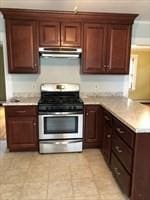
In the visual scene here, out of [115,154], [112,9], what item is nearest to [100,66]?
[112,9]

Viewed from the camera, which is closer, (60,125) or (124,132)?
(124,132)

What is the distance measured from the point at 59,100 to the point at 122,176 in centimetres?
181

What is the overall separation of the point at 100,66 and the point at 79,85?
0.61m

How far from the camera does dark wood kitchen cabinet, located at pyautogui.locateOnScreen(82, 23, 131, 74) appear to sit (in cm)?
351

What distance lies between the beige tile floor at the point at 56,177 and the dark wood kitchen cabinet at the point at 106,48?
5.27 ft

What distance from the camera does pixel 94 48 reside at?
356 cm

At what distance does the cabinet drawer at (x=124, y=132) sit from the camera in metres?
2.06

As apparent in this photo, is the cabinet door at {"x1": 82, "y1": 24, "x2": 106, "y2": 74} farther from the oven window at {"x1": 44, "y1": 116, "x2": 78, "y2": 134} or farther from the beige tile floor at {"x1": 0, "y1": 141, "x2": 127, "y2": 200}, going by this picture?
the beige tile floor at {"x1": 0, "y1": 141, "x2": 127, "y2": 200}

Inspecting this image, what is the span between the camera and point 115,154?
103 inches

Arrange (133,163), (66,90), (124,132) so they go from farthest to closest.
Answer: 1. (66,90)
2. (124,132)
3. (133,163)

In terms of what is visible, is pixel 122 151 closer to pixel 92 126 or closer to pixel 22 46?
pixel 92 126

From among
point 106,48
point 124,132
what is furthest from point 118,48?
point 124,132

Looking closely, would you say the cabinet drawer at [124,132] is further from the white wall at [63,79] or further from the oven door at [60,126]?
the white wall at [63,79]

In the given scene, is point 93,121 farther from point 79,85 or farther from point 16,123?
point 16,123
